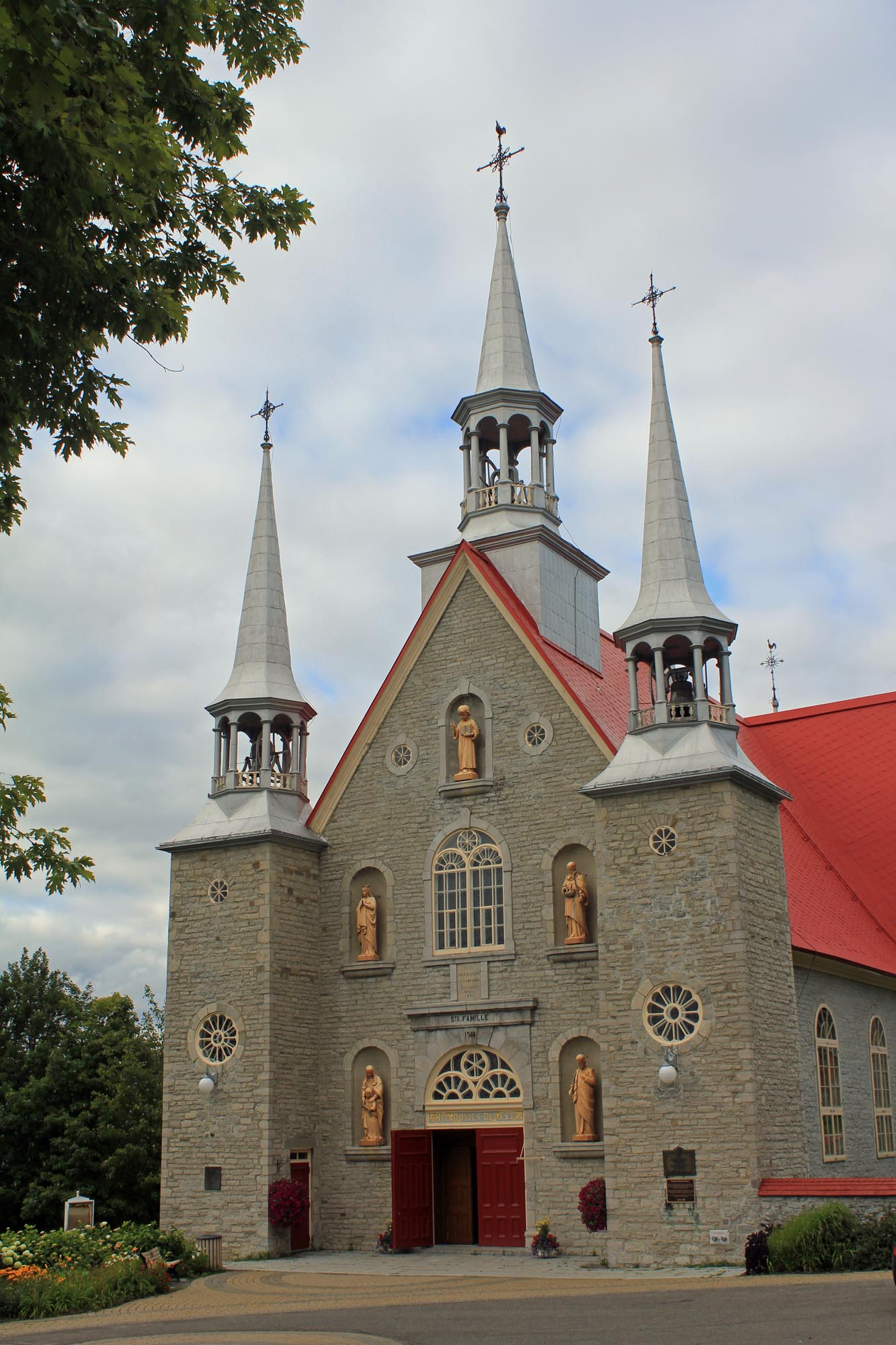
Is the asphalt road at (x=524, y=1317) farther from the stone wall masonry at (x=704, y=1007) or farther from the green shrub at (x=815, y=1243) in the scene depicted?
the stone wall masonry at (x=704, y=1007)

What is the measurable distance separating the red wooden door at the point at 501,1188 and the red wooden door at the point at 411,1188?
3.59ft

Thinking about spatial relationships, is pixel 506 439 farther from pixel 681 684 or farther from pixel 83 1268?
pixel 83 1268

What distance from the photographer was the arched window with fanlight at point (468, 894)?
23.7 m

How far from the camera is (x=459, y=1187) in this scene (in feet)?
78.1

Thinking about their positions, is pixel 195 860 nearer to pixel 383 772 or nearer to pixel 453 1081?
pixel 383 772

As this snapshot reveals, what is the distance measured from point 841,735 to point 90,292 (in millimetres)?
26466

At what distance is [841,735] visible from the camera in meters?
32.1

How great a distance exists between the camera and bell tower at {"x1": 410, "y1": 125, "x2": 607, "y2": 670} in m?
27.5

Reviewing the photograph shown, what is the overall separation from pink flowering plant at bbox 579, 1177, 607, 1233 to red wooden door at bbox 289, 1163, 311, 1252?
524 cm

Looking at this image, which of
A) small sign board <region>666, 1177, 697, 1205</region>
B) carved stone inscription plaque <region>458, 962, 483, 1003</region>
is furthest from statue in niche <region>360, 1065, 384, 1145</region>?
small sign board <region>666, 1177, 697, 1205</region>

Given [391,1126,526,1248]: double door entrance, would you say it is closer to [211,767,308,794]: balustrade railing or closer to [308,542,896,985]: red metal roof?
[308,542,896,985]: red metal roof

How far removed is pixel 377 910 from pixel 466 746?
3.57 m

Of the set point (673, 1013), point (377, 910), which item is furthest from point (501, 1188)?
point (377, 910)

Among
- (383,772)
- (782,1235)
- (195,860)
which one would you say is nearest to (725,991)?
(782,1235)
